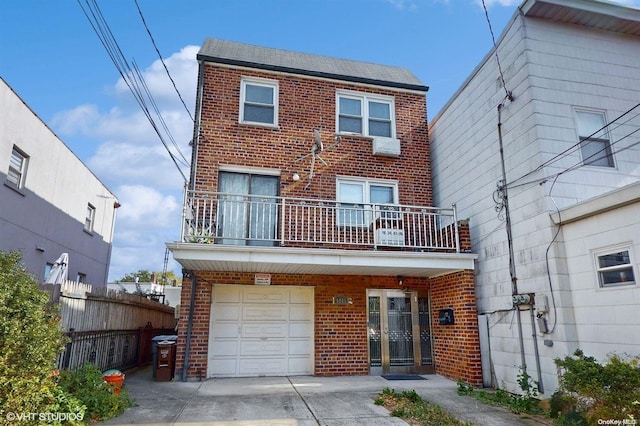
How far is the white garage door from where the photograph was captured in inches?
357

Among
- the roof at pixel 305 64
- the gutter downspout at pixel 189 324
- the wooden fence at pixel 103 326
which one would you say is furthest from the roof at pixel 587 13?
the wooden fence at pixel 103 326

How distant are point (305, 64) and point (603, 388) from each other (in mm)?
9856

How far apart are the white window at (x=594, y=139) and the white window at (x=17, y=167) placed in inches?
526

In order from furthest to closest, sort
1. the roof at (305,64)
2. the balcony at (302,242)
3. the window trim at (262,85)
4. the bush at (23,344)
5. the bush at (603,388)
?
1. the roof at (305,64)
2. the window trim at (262,85)
3. the balcony at (302,242)
4. the bush at (603,388)
5. the bush at (23,344)

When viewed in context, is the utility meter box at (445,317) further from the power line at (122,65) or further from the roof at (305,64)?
the power line at (122,65)

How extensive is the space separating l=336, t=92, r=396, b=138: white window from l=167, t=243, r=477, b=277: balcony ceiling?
4.07 meters

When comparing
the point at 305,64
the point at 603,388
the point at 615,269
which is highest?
the point at 305,64

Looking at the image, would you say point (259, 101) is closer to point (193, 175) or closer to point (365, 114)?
point (193, 175)

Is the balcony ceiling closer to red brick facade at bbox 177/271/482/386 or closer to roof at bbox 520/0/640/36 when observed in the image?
red brick facade at bbox 177/271/482/386

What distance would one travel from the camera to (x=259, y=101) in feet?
34.3

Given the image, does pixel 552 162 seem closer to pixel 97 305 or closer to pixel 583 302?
pixel 583 302

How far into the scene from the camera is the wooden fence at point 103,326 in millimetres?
7017

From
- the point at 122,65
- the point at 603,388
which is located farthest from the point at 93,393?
the point at 603,388

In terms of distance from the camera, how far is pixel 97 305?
27.3ft
